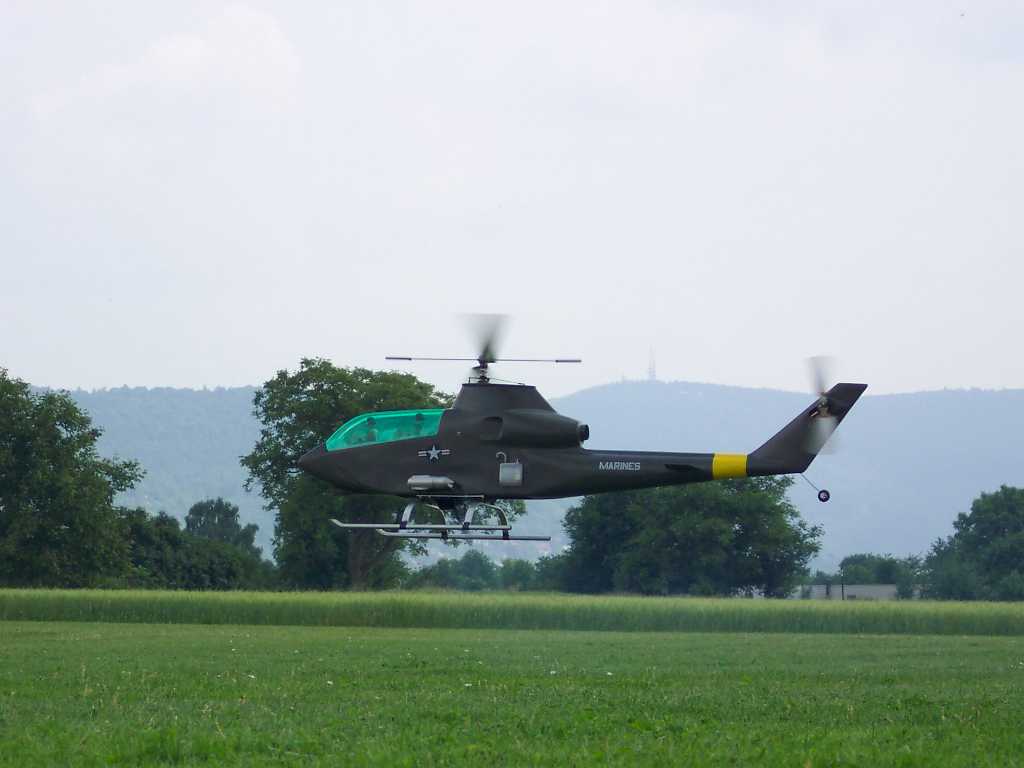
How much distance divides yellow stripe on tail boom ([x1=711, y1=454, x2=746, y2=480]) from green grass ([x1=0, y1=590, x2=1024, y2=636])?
29.6 metres

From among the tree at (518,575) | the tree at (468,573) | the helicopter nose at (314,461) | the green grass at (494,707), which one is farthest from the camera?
the tree at (468,573)

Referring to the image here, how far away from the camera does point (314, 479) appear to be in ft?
248

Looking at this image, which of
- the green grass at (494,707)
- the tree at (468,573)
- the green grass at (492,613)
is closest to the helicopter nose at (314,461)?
the green grass at (494,707)

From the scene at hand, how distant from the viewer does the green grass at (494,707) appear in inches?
556

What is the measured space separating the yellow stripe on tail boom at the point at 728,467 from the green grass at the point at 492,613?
97.1ft

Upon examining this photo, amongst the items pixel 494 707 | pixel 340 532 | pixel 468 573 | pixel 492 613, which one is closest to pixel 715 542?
pixel 340 532

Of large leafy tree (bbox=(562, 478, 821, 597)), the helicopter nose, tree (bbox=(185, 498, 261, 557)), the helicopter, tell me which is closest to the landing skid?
the helicopter

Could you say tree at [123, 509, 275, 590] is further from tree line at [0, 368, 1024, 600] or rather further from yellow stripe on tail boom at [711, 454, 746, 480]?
yellow stripe on tail boom at [711, 454, 746, 480]

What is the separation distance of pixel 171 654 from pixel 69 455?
51.2 m

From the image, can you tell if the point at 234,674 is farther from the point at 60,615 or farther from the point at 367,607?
the point at 60,615

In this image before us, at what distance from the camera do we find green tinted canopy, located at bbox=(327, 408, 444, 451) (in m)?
26.5

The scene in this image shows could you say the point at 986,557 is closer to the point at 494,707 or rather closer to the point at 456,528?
the point at 456,528

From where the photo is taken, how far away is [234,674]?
24.4 m

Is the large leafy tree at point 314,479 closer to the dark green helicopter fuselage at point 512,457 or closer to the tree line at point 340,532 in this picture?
the tree line at point 340,532
